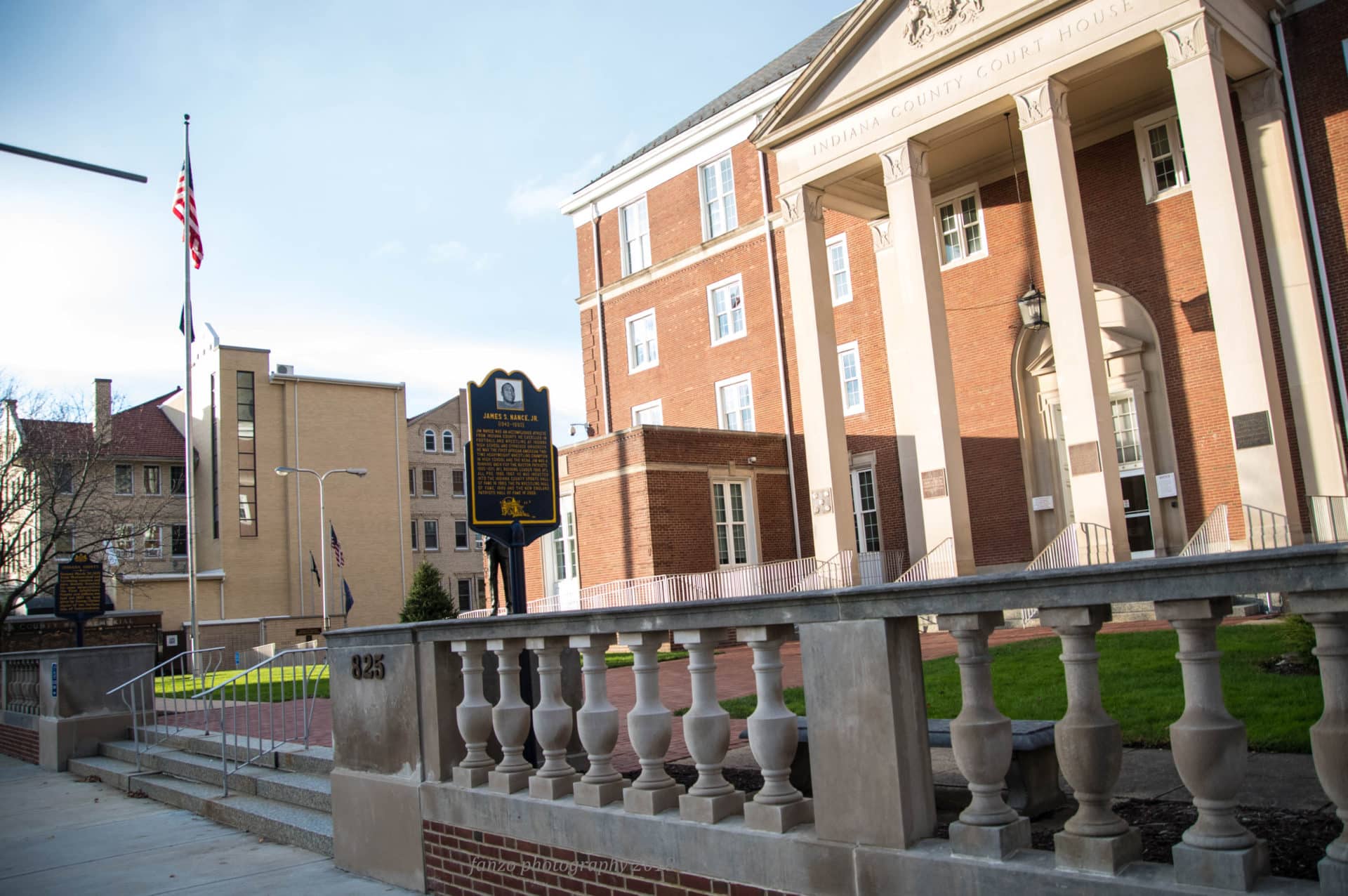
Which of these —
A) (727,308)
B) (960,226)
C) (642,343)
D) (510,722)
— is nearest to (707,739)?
(510,722)

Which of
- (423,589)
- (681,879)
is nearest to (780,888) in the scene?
(681,879)

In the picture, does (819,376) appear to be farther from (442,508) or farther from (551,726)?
(442,508)

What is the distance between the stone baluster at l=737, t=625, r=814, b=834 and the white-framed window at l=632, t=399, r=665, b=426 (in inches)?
1177

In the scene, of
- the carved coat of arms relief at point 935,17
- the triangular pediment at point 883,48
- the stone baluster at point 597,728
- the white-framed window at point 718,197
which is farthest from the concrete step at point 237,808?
the white-framed window at point 718,197

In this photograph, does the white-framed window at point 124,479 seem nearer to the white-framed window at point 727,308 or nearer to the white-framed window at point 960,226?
the white-framed window at point 727,308

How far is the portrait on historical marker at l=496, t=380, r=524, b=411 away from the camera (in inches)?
314

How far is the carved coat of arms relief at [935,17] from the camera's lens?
67.8ft

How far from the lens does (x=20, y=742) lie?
16469mm

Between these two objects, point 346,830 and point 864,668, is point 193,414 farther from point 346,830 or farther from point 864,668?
point 864,668

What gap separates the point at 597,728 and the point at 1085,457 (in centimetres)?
1579

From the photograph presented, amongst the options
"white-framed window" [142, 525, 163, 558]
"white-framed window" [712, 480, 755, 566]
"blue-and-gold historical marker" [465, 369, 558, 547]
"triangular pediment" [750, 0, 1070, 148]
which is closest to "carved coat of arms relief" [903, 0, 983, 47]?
"triangular pediment" [750, 0, 1070, 148]

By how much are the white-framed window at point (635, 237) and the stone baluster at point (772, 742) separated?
31.2 metres

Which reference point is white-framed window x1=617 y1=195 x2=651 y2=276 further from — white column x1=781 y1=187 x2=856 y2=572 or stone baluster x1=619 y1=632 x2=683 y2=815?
stone baluster x1=619 y1=632 x2=683 y2=815

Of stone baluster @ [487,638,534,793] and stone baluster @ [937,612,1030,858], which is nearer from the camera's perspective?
stone baluster @ [937,612,1030,858]
